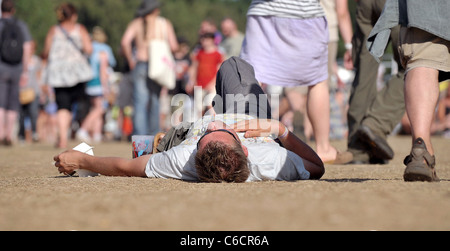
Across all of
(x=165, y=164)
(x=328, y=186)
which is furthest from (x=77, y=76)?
(x=328, y=186)

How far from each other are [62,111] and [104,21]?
42.9 meters

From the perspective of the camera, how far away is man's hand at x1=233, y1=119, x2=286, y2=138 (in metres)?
4.93

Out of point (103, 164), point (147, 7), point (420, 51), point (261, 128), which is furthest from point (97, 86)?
point (420, 51)

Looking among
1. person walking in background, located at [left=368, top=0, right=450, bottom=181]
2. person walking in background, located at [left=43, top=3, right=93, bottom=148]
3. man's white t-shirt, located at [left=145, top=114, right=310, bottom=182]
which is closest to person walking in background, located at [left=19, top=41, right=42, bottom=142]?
person walking in background, located at [left=43, top=3, right=93, bottom=148]

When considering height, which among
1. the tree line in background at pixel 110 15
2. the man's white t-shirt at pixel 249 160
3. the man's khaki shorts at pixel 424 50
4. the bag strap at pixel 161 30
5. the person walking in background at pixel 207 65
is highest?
the man's khaki shorts at pixel 424 50

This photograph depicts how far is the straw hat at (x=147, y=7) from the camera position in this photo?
1152cm

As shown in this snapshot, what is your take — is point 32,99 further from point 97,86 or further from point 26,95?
point 97,86

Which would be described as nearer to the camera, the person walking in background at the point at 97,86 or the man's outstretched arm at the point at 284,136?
the man's outstretched arm at the point at 284,136

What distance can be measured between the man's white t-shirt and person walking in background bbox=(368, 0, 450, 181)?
2.31 ft

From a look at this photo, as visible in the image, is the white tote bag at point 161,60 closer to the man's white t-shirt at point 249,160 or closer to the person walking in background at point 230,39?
the person walking in background at point 230,39

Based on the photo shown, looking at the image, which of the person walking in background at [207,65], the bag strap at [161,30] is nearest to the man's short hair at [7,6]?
the bag strap at [161,30]

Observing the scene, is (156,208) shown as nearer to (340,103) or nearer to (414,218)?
(414,218)

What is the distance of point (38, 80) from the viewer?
54.6 ft

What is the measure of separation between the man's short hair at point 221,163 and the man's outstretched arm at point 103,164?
1.89ft
